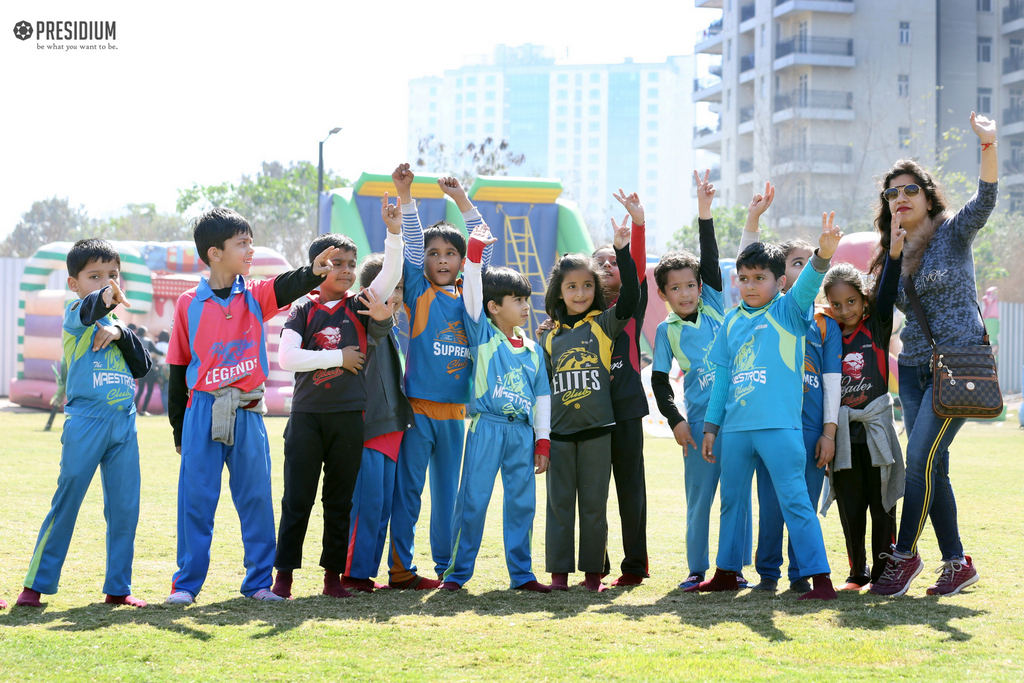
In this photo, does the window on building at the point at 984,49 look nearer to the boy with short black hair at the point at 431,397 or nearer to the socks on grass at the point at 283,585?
the boy with short black hair at the point at 431,397

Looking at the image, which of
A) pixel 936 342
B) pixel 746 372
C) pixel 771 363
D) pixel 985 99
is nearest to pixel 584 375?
pixel 746 372

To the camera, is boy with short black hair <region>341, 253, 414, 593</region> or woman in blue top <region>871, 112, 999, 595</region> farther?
boy with short black hair <region>341, 253, 414, 593</region>

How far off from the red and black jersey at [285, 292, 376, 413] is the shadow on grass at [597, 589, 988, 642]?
1.34 m

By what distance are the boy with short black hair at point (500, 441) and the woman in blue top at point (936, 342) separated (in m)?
1.48

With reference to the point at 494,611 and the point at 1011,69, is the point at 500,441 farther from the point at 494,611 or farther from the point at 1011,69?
the point at 1011,69

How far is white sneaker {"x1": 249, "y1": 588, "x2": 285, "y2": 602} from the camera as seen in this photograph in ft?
12.2

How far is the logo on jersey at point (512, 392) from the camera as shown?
4.02 meters

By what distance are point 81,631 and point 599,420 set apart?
2.17m

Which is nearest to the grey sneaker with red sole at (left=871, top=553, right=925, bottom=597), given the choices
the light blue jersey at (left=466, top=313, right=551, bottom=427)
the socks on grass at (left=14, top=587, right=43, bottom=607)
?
the light blue jersey at (left=466, top=313, right=551, bottom=427)

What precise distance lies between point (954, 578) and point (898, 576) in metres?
0.22

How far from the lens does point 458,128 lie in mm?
115438

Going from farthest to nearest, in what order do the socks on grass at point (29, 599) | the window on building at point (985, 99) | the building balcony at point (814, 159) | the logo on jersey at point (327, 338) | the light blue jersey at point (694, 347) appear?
1. the window on building at point (985, 99)
2. the building balcony at point (814, 159)
3. the light blue jersey at point (694, 347)
4. the logo on jersey at point (327, 338)
5. the socks on grass at point (29, 599)

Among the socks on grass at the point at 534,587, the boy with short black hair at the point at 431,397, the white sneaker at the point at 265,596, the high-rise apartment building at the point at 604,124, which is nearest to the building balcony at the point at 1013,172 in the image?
the boy with short black hair at the point at 431,397

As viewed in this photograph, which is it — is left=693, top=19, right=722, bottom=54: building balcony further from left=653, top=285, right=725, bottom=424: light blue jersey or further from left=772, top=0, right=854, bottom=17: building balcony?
left=653, top=285, right=725, bottom=424: light blue jersey
